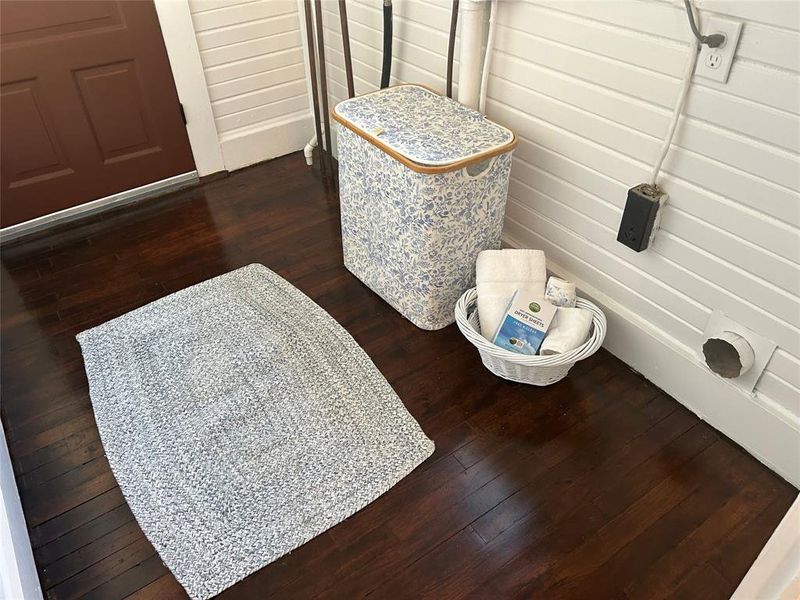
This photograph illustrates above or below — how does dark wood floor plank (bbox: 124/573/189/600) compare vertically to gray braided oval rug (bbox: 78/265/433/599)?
below

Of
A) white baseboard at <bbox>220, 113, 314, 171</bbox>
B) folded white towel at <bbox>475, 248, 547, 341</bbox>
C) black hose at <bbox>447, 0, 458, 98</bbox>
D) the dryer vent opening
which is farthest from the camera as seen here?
white baseboard at <bbox>220, 113, 314, 171</bbox>

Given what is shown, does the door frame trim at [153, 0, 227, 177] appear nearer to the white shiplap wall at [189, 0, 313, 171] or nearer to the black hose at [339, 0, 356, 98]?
the white shiplap wall at [189, 0, 313, 171]

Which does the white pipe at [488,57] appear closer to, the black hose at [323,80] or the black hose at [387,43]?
the black hose at [387,43]

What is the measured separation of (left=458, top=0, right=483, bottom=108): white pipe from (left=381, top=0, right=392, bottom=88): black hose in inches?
13.1

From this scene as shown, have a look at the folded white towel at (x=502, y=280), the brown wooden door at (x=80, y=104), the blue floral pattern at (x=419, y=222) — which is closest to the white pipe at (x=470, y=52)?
the blue floral pattern at (x=419, y=222)

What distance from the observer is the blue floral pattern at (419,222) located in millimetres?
1733

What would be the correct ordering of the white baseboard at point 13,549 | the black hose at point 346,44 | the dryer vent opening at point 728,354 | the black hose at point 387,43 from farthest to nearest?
the black hose at point 346,44, the black hose at point 387,43, the dryer vent opening at point 728,354, the white baseboard at point 13,549

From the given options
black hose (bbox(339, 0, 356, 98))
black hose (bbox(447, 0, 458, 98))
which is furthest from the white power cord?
black hose (bbox(339, 0, 356, 98))

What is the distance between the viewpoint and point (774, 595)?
73cm

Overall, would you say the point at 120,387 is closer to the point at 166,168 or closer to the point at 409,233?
the point at 409,233

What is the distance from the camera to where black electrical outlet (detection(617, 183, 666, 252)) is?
5.12ft

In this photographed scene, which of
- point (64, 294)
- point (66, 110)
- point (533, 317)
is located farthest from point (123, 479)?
point (66, 110)

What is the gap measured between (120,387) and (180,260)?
2.20 ft

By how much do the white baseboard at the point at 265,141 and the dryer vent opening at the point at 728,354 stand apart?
2141mm
